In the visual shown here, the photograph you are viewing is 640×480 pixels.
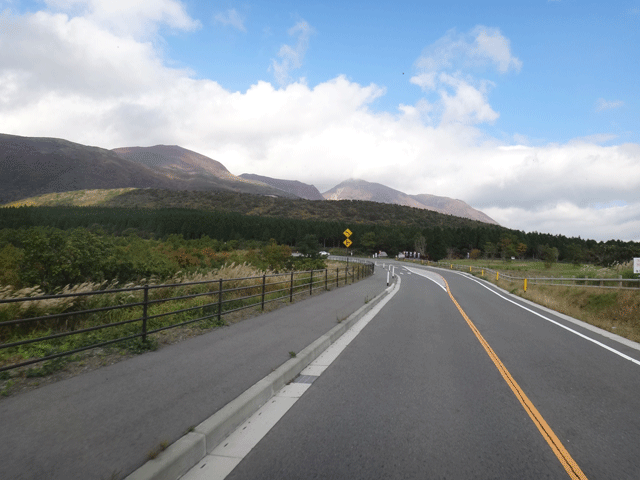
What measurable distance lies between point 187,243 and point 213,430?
33549mm

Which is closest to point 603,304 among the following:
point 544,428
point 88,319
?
point 544,428

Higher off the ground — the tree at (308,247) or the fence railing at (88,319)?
the tree at (308,247)

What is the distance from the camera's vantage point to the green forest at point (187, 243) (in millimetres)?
11438

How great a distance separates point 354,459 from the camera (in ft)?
11.5

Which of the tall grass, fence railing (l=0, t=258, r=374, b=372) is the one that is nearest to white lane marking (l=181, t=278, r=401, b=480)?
fence railing (l=0, t=258, r=374, b=372)

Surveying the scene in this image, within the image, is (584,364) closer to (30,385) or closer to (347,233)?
(30,385)

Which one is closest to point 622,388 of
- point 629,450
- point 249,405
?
point 629,450

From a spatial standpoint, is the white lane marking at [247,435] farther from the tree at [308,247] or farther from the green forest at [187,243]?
the tree at [308,247]

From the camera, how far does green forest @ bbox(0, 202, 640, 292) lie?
11.4 metres

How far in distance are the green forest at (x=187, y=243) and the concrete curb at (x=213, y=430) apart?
338 inches

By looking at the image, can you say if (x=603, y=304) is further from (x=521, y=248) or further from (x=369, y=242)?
(x=521, y=248)

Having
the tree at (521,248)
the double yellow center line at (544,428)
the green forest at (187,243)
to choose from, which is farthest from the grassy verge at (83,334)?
the tree at (521,248)

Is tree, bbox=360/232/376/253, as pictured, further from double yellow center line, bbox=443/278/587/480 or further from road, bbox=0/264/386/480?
road, bbox=0/264/386/480

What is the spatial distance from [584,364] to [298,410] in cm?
559
